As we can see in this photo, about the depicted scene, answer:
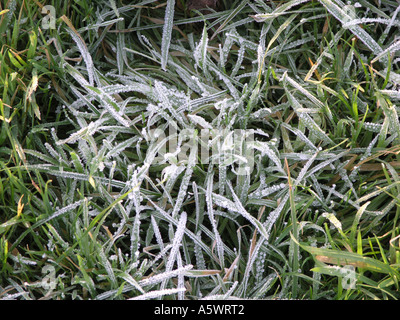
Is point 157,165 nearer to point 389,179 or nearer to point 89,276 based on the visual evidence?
point 89,276

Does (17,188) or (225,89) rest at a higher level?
(225,89)

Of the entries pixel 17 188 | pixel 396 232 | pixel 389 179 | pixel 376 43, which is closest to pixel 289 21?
pixel 376 43

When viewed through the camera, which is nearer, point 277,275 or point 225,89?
point 277,275
